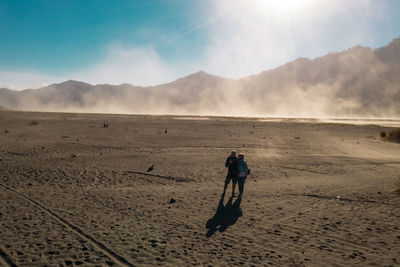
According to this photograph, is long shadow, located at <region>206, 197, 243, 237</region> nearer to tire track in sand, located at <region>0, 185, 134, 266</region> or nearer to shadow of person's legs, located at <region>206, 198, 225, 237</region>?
shadow of person's legs, located at <region>206, 198, 225, 237</region>

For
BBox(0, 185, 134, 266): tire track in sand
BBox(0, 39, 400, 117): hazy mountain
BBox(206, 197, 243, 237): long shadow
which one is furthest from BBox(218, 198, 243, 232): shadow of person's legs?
BBox(0, 39, 400, 117): hazy mountain

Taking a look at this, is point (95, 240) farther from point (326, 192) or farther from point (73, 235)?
point (326, 192)

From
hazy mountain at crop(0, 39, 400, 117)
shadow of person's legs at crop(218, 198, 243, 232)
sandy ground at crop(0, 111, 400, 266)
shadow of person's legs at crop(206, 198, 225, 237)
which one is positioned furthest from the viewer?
hazy mountain at crop(0, 39, 400, 117)

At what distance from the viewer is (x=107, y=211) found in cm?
786

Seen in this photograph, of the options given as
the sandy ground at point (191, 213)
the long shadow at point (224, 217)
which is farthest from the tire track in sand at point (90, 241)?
the long shadow at point (224, 217)

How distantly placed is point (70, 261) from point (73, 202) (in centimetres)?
353

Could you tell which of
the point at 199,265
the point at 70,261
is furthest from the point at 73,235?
the point at 199,265

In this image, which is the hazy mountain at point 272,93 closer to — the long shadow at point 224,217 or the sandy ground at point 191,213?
the sandy ground at point 191,213

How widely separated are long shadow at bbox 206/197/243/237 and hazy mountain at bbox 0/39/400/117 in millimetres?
107729

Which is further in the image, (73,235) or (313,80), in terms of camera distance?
(313,80)

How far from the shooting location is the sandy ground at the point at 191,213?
5.62 metres

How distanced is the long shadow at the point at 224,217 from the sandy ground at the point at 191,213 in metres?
0.03

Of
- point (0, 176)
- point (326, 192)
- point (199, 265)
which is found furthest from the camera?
point (0, 176)

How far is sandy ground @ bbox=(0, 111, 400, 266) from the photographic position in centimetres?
562
